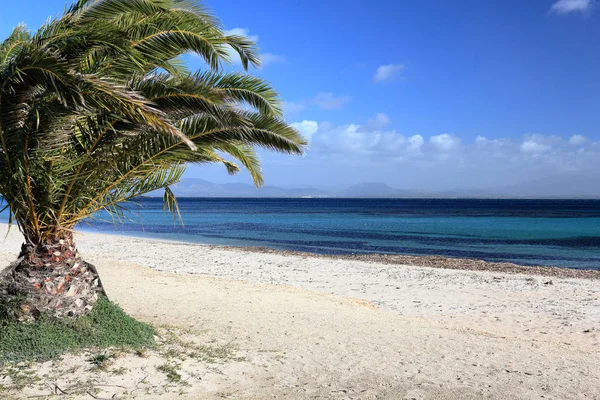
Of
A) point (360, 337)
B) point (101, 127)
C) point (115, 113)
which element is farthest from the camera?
point (360, 337)

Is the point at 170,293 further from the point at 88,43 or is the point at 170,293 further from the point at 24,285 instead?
the point at 88,43

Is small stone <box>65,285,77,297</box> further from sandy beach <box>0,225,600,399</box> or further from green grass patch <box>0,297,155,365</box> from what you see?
sandy beach <box>0,225,600,399</box>

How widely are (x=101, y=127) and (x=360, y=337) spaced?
490 centimetres

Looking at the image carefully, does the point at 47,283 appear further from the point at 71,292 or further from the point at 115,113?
the point at 115,113

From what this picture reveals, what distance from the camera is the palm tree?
5672 millimetres

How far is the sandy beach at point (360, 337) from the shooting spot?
5.85 m

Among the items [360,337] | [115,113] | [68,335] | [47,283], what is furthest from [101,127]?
[360,337]

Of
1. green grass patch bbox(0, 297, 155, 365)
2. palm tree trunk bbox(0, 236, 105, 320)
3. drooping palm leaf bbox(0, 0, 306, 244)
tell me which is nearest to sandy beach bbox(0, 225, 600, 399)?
green grass patch bbox(0, 297, 155, 365)

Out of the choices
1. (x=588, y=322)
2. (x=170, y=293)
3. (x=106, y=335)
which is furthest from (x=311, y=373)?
(x=588, y=322)

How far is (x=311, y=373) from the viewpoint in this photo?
6.40 metres

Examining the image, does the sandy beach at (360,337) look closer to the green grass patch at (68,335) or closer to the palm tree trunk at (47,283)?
the green grass patch at (68,335)

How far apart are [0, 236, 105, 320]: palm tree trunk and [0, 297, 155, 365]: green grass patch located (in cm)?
12

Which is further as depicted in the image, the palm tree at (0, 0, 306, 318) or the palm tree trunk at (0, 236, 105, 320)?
the palm tree trunk at (0, 236, 105, 320)

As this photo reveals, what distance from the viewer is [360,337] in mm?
8188
